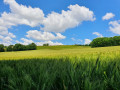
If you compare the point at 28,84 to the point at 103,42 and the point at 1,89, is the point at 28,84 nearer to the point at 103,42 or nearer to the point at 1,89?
the point at 1,89

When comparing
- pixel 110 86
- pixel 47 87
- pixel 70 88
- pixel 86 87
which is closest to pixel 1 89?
pixel 47 87

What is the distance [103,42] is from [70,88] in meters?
81.2

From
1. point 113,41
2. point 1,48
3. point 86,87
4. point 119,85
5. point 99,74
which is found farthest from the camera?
point 113,41

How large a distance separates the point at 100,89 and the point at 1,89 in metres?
0.82

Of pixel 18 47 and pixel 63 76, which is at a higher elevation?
pixel 18 47

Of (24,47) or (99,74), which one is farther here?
(24,47)

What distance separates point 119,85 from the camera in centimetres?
75

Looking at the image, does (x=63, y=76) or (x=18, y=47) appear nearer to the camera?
(x=63, y=76)

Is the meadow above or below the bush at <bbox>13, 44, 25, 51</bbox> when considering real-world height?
below

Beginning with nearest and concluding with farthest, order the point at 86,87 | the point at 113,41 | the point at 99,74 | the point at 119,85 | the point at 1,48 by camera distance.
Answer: the point at 86,87, the point at 119,85, the point at 99,74, the point at 1,48, the point at 113,41

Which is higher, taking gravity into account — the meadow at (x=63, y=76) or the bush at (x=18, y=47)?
the bush at (x=18, y=47)

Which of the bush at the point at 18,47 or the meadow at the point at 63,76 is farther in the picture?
the bush at the point at 18,47

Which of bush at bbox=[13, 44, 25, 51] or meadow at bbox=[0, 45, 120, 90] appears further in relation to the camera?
bush at bbox=[13, 44, 25, 51]

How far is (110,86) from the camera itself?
791 millimetres
